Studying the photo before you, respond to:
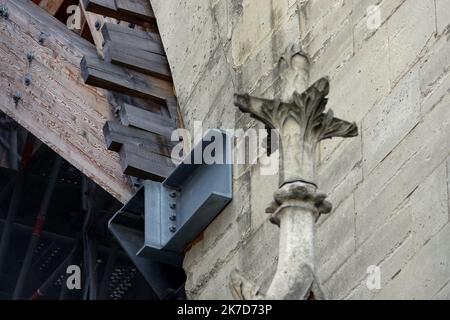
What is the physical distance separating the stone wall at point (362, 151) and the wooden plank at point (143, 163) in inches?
38.9

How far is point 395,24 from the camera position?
11.9m

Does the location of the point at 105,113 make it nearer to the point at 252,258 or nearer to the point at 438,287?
the point at 252,258

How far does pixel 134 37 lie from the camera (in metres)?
16.8

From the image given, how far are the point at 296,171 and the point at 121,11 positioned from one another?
319 inches

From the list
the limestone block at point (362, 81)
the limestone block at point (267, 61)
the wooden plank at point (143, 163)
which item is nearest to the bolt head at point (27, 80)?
the wooden plank at point (143, 163)

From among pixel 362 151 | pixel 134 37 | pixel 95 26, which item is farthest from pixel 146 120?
pixel 362 151

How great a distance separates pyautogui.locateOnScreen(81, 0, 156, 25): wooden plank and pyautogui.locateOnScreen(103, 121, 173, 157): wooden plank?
119cm

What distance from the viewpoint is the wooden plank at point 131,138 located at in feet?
51.2

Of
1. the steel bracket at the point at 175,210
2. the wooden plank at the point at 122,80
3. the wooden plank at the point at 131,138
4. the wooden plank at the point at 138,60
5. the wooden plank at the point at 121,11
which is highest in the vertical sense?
the wooden plank at the point at 121,11

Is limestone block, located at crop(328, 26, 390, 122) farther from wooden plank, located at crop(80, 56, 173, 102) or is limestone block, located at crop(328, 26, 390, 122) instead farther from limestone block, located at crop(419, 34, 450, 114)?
wooden plank, located at crop(80, 56, 173, 102)

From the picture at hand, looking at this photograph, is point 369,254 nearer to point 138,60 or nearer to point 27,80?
point 138,60

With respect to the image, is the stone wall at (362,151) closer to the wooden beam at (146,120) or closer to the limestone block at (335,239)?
the limestone block at (335,239)
